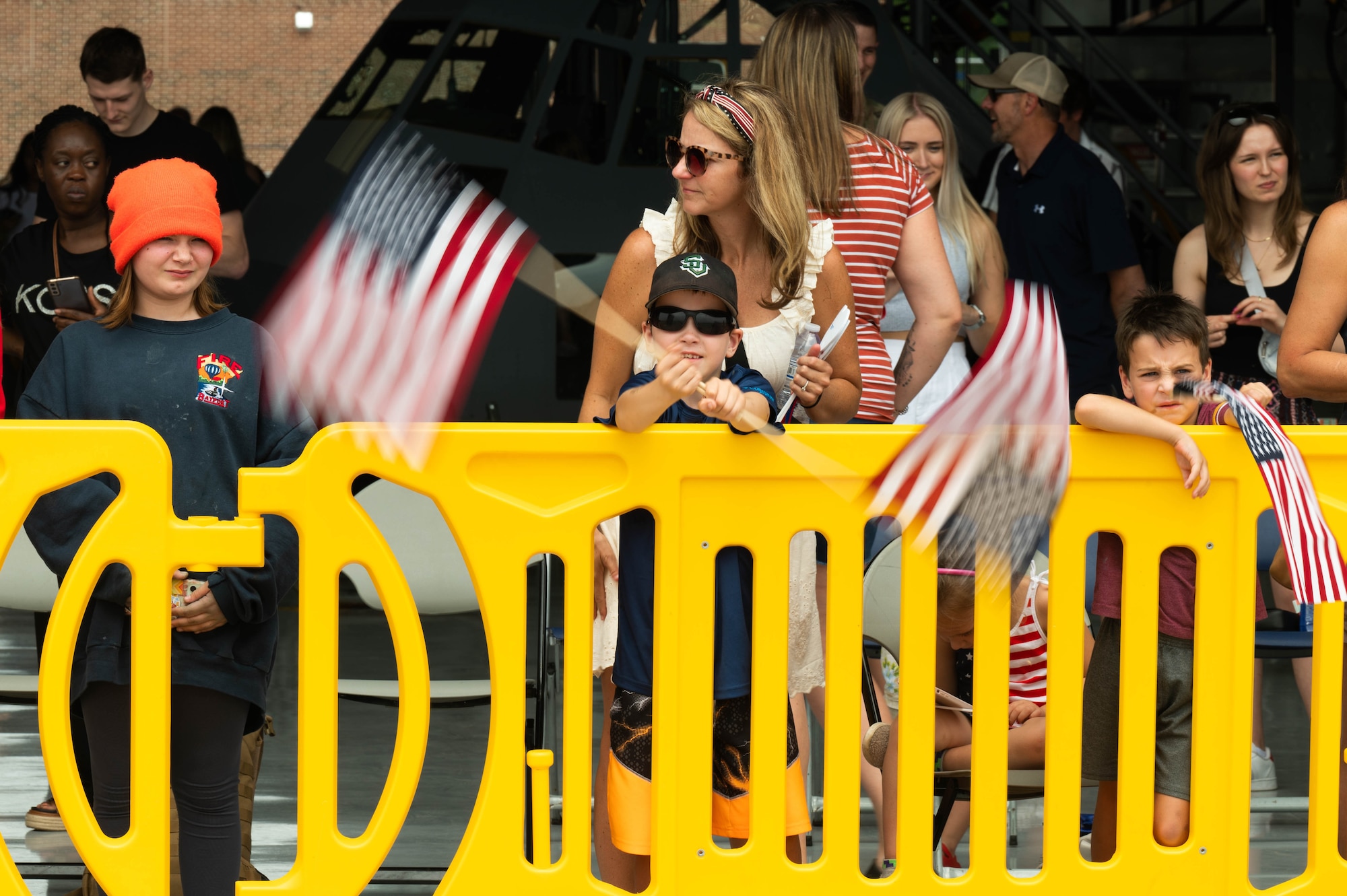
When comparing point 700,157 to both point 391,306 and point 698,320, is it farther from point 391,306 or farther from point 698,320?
point 391,306

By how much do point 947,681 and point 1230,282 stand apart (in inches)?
72.5

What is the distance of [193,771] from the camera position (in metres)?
3.23

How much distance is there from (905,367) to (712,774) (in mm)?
1589

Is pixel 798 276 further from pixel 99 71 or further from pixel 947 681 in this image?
pixel 99 71

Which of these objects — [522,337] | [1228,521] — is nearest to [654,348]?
[1228,521]

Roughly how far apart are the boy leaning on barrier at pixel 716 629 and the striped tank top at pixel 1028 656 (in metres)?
0.84

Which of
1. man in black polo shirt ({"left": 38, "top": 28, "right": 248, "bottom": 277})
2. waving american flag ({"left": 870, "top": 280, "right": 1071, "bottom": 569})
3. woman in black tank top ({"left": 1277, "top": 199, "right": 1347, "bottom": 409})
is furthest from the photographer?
man in black polo shirt ({"left": 38, "top": 28, "right": 248, "bottom": 277})

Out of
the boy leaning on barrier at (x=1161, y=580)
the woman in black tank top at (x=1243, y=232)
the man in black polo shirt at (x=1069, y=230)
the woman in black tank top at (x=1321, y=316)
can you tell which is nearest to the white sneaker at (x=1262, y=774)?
the woman in black tank top at (x=1243, y=232)

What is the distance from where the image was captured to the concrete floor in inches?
175

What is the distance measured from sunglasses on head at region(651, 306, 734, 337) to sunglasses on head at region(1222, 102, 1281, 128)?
2.51 meters

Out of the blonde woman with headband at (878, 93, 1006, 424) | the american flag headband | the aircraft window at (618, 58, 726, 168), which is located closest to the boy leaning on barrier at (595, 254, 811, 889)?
the american flag headband

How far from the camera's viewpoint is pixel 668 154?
140 inches

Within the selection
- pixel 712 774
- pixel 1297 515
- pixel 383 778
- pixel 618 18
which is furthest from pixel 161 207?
pixel 618 18

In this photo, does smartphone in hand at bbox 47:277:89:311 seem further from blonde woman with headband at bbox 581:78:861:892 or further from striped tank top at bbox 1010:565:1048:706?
striped tank top at bbox 1010:565:1048:706
